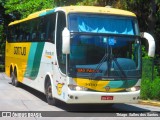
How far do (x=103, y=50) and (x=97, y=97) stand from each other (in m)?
1.46

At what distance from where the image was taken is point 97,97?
12.6m

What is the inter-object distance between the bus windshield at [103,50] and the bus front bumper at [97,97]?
0.51m

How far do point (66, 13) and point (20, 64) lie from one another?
295 inches

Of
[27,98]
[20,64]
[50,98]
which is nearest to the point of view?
[50,98]

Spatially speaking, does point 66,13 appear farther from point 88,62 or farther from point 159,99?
point 159,99

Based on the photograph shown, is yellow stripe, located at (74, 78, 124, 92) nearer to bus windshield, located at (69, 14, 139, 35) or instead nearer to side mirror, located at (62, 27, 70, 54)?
side mirror, located at (62, 27, 70, 54)

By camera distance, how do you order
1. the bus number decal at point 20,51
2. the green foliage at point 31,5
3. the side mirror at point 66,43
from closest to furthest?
the side mirror at point 66,43 < the bus number decal at point 20,51 < the green foliage at point 31,5

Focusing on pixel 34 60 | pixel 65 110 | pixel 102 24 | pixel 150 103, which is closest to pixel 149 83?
pixel 150 103

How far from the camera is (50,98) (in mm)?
14555

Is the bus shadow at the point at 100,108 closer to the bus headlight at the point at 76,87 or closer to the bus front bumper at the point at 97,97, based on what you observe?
the bus front bumper at the point at 97,97

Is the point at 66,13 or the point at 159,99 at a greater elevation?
the point at 66,13

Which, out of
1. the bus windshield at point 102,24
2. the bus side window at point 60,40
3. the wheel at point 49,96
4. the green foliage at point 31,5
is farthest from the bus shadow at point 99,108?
the green foliage at point 31,5

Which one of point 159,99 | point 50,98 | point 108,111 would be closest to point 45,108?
point 50,98

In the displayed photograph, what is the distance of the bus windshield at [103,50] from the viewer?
495 inches
